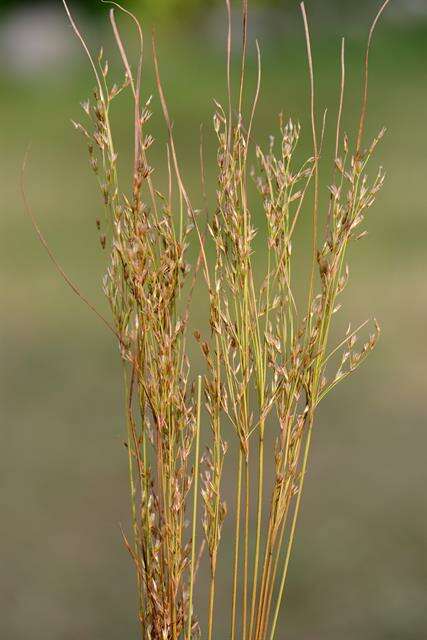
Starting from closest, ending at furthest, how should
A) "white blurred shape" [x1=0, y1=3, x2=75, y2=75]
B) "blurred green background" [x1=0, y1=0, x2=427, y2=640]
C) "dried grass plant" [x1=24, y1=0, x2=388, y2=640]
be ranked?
"dried grass plant" [x1=24, y1=0, x2=388, y2=640] < "blurred green background" [x1=0, y1=0, x2=427, y2=640] < "white blurred shape" [x1=0, y1=3, x2=75, y2=75]

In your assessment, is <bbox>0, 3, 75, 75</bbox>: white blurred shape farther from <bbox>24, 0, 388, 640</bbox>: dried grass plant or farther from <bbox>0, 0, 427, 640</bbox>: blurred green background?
<bbox>24, 0, 388, 640</bbox>: dried grass plant

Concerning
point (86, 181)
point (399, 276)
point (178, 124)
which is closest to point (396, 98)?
point (178, 124)

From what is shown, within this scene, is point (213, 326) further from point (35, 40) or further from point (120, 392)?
point (35, 40)

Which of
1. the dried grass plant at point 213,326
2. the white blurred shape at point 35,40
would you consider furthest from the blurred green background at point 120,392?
the dried grass plant at point 213,326

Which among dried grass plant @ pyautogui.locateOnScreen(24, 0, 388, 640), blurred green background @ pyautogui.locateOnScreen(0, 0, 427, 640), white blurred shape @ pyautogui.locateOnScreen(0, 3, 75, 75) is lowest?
dried grass plant @ pyautogui.locateOnScreen(24, 0, 388, 640)

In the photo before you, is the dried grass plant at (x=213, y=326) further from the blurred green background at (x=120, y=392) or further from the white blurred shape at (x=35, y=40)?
the white blurred shape at (x=35, y=40)

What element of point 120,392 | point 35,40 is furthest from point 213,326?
point 35,40

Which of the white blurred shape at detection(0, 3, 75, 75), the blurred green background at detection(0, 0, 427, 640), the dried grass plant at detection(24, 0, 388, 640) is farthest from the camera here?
the white blurred shape at detection(0, 3, 75, 75)

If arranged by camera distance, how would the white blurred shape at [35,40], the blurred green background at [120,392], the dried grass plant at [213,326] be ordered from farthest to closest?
1. the white blurred shape at [35,40]
2. the blurred green background at [120,392]
3. the dried grass plant at [213,326]

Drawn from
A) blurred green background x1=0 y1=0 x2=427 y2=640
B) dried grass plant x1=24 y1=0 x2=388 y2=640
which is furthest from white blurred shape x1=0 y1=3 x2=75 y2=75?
dried grass plant x1=24 y1=0 x2=388 y2=640
